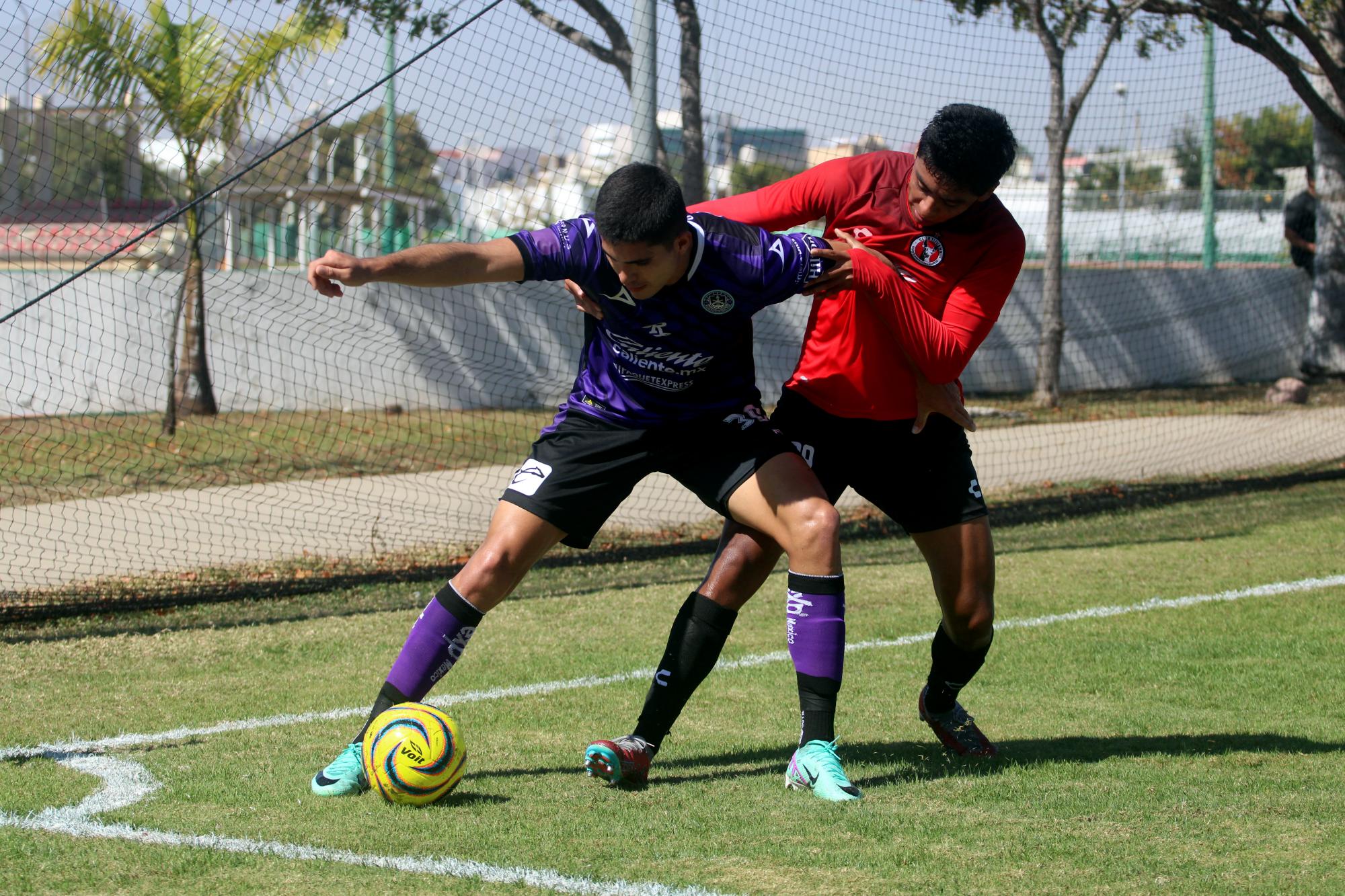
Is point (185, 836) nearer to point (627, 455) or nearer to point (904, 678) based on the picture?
point (627, 455)

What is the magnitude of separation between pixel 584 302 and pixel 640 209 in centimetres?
51

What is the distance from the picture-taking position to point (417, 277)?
12.2ft

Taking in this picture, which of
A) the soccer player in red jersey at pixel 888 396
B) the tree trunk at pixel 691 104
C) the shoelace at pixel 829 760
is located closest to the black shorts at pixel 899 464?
the soccer player in red jersey at pixel 888 396

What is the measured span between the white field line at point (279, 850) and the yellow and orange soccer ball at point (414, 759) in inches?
14.9

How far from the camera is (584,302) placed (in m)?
4.14

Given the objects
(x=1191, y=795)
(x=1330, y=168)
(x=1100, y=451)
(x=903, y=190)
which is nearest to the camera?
(x=1191, y=795)

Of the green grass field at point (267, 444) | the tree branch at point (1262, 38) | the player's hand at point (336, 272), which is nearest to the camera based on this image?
the player's hand at point (336, 272)

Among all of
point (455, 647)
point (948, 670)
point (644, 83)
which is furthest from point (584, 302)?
point (644, 83)

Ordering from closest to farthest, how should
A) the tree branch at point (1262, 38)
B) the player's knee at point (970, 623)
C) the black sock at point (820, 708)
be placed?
the black sock at point (820, 708)
the player's knee at point (970, 623)
the tree branch at point (1262, 38)

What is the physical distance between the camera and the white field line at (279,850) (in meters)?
3.23

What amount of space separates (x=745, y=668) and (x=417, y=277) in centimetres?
281

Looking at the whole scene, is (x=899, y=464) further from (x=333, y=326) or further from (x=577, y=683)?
(x=333, y=326)

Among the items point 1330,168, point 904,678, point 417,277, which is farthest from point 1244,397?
point 417,277

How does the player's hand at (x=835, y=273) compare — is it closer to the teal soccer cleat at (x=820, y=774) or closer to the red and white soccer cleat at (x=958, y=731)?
the teal soccer cleat at (x=820, y=774)
